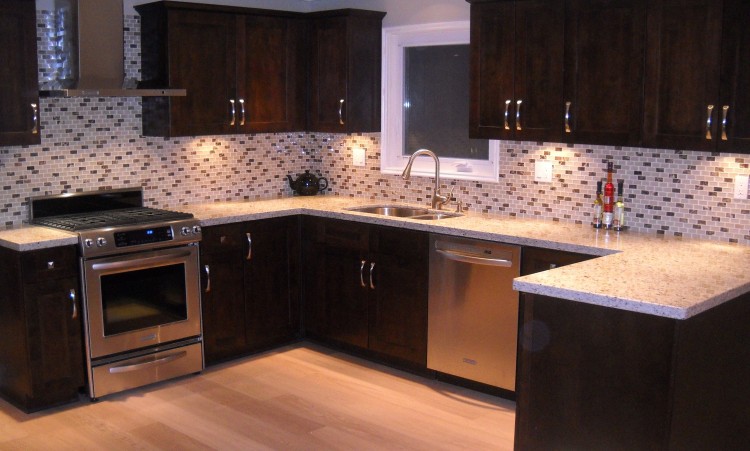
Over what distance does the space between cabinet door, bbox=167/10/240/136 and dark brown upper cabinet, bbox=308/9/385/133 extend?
2.06 feet

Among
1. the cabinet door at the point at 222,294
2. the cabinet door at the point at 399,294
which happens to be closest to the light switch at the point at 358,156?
the cabinet door at the point at 399,294

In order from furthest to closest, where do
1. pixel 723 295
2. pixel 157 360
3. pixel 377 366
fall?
1. pixel 377 366
2. pixel 157 360
3. pixel 723 295

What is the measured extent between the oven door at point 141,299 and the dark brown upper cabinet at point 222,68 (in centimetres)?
89

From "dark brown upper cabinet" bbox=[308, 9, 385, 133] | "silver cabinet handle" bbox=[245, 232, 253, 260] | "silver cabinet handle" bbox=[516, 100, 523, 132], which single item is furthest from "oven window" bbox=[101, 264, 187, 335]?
"silver cabinet handle" bbox=[516, 100, 523, 132]

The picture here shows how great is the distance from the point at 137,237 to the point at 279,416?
1.25m

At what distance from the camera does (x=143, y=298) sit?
465 cm

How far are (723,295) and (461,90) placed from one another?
266 cm

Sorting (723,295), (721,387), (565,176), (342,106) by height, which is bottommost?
(721,387)

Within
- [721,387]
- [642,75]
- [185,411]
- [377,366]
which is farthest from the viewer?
[377,366]

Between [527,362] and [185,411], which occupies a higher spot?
[527,362]

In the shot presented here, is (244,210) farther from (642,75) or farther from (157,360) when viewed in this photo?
(642,75)

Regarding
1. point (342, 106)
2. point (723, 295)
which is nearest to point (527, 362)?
point (723, 295)

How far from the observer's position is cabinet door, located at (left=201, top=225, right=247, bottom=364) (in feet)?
16.3

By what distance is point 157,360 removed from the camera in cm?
472
